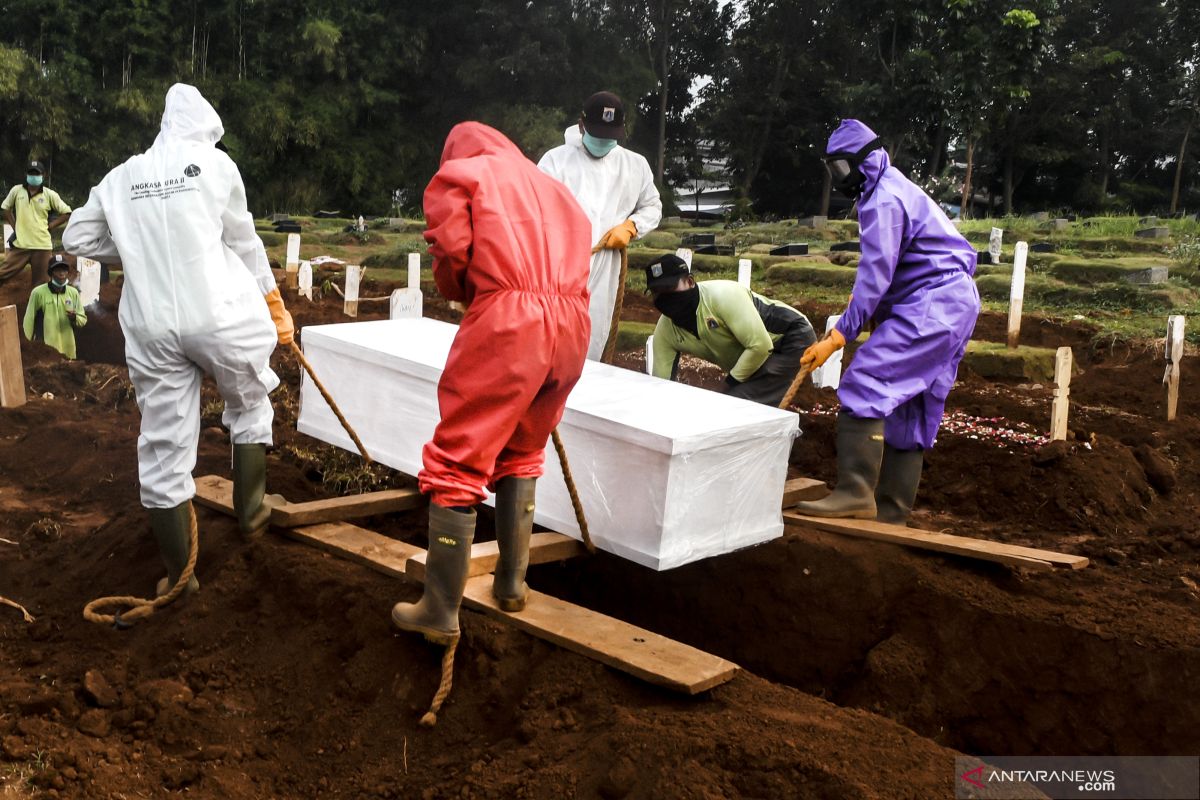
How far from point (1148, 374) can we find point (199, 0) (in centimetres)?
2700

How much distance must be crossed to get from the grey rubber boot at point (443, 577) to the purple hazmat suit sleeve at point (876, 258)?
220cm

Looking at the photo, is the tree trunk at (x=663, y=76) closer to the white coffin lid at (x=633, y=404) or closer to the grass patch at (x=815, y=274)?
the grass patch at (x=815, y=274)

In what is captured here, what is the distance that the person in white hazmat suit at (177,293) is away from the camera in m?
4.09

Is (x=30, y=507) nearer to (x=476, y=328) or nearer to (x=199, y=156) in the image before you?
(x=199, y=156)

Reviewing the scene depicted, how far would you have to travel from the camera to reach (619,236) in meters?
6.00

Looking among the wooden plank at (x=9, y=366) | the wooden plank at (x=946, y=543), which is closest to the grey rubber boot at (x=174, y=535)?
the wooden plank at (x=946, y=543)

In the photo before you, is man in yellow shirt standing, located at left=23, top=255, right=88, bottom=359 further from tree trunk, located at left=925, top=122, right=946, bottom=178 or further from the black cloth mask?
tree trunk, located at left=925, top=122, right=946, bottom=178

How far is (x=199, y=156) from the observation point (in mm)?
4207

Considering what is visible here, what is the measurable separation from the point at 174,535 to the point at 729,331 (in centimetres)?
301

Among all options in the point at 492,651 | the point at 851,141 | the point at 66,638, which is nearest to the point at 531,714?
the point at 492,651

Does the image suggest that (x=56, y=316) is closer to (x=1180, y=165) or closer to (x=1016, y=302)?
(x=1016, y=302)

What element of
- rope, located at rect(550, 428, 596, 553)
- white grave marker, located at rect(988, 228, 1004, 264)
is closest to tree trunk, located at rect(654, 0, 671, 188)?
white grave marker, located at rect(988, 228, 1004, 264)

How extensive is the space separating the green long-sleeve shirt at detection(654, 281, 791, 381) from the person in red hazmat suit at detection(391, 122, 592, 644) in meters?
2.30

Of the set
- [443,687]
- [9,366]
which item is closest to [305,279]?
[9,366]
